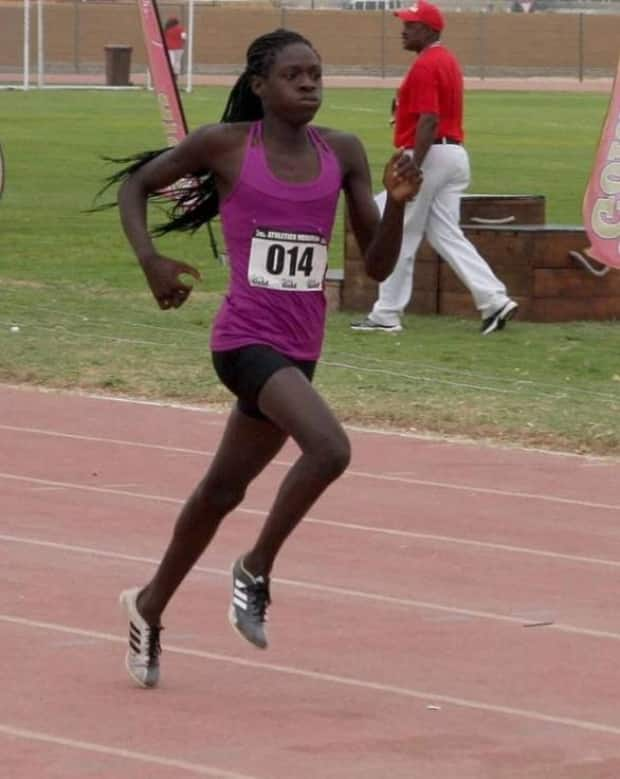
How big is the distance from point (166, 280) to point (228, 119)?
0.74 m

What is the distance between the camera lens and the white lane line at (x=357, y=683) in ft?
20.0

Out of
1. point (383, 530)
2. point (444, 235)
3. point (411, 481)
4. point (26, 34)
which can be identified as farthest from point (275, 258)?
point (26, 34)

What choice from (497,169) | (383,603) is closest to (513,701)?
(383,603)

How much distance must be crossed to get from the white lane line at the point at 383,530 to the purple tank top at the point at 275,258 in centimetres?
222

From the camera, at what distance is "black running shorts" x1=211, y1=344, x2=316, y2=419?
631cm

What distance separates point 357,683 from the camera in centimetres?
652

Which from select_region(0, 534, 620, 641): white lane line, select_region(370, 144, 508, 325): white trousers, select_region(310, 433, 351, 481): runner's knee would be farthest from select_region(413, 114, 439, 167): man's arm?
select_region(310, 433, 351, 481): runner's knee

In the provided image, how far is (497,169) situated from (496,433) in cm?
1890

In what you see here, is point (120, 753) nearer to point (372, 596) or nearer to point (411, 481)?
point (372, 596)

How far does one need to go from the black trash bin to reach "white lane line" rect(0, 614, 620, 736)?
4879 centimetres

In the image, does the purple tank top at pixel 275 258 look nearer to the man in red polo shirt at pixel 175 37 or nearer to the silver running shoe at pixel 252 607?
the silver running shoe at pixel 252 607

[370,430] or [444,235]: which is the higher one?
[444,235]

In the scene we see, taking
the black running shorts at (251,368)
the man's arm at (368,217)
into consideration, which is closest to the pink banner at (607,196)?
the man's arm at (368,217)

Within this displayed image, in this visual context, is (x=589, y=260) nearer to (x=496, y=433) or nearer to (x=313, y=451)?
(x=496, y=433)
